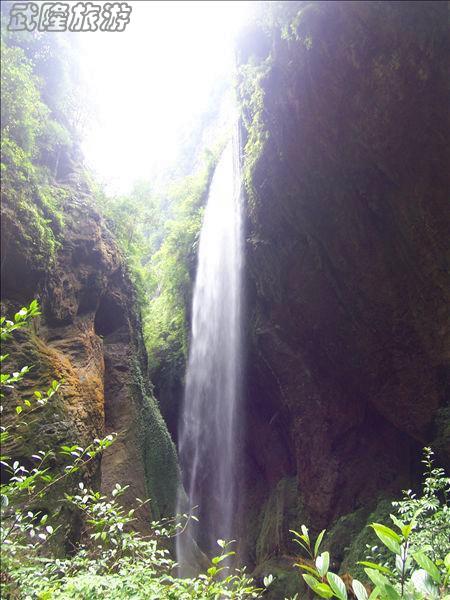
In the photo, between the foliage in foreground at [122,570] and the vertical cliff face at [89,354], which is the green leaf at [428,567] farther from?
→ the vertical cliff face at [89,354]

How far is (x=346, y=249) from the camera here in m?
8.66

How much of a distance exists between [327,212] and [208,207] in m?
6.35

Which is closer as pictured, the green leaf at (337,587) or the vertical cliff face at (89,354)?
the green leaf at (337,587)

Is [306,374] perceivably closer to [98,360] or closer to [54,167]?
[98,360]

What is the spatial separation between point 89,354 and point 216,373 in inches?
219

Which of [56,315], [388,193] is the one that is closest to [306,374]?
[388,193]

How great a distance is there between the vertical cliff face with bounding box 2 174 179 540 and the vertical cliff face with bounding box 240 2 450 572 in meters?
3.45

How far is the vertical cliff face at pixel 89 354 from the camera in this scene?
6.60 metres

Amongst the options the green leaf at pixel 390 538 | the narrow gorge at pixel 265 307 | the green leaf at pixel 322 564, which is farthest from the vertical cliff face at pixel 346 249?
the green leaf at pixel 322 564

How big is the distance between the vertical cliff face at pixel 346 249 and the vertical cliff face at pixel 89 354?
345 centimetres

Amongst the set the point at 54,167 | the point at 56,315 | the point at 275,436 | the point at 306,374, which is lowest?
the point at 275,436

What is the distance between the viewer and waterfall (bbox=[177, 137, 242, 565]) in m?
12.1

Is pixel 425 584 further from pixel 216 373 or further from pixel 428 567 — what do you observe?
pixel 216 373

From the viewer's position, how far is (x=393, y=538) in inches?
49.3
